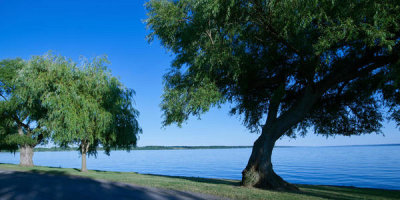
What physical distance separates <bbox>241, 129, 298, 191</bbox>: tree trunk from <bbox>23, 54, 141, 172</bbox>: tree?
13104 millimetres

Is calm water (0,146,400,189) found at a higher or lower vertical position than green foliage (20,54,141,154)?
lower

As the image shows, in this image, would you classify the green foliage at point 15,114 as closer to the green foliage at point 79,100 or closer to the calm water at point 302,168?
the green foliage at point 79,100

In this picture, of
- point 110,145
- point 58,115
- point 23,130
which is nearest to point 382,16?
point 58,115

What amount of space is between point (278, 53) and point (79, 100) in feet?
50.4

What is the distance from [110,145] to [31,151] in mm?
9218

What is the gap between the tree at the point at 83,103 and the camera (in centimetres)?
2027

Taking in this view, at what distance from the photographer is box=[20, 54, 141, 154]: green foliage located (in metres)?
20.3

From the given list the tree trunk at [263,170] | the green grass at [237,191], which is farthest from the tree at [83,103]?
the tree trunk at [263,170]

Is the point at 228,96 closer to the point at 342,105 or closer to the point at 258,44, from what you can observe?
the point at 258,44

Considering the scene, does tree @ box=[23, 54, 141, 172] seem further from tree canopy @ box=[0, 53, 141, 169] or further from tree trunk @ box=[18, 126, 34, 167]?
tree trunk @ box=[18, 126, 34, 167]

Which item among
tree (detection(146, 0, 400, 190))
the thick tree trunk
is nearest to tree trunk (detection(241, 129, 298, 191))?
tree (detection(146, 0, 400, 190))

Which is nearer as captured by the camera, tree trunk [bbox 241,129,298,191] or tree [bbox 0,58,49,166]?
tree trunk [bbox 241,129,298,191]

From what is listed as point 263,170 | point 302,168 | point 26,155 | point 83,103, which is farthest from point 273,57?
point 302,168

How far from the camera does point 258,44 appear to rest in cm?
1294
